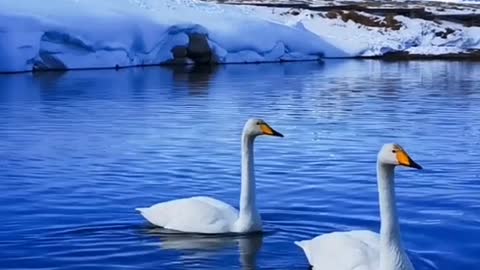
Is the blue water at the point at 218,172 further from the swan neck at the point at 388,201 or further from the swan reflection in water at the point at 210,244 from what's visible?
the swan neck at the point at 388,201

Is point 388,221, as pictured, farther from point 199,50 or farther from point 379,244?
point 199,50

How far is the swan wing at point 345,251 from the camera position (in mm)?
6207

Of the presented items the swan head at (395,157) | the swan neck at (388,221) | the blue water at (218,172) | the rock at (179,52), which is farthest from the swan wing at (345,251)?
the rock at (179,52)

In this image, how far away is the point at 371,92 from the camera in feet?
85.0

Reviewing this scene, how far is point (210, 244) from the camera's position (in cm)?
773

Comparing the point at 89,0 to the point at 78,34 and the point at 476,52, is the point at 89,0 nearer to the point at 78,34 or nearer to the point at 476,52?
the point at 78,34

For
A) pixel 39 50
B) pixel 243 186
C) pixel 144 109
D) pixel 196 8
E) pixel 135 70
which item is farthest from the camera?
pixel 196 8

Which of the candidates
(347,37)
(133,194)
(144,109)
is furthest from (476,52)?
(133,194)

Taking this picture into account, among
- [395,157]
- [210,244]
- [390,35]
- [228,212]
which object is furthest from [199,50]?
[395,157]

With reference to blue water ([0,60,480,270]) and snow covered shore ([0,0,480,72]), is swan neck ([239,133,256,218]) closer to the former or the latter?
blue water ([0,60,480,270])

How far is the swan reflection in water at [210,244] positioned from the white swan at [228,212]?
53 millimetres

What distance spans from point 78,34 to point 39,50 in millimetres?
1458

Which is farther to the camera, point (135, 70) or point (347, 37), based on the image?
point (347, 37)

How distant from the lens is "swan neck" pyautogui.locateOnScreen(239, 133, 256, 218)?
26.0ft
